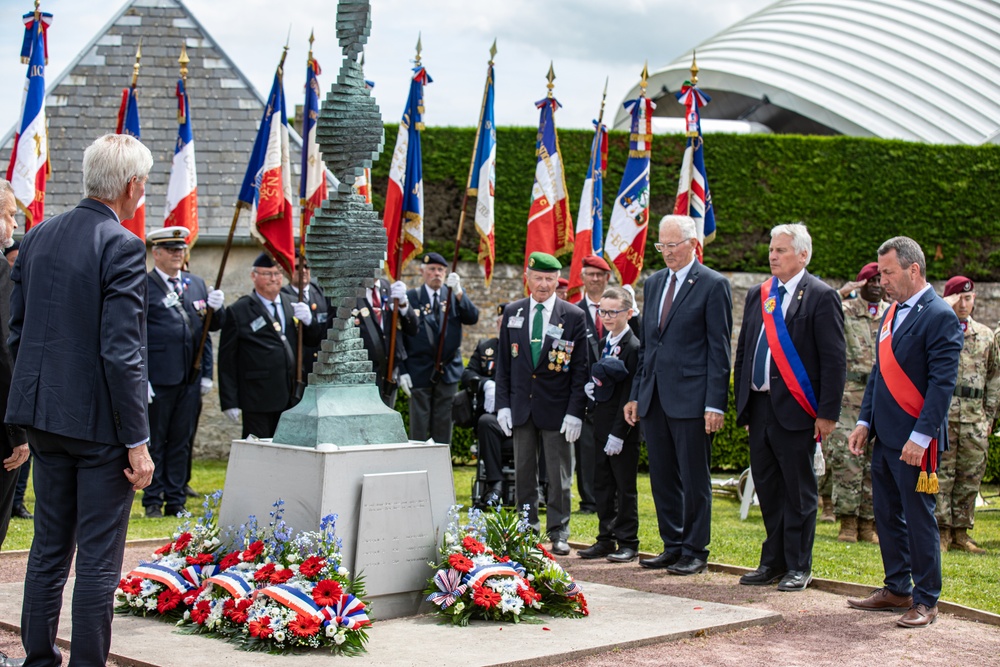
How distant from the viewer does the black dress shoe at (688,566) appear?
6.92 metres

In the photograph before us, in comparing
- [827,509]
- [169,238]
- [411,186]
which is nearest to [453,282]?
[411,186]

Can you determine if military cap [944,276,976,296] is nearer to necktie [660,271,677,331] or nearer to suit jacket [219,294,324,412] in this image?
necktie [660,271,677,331]

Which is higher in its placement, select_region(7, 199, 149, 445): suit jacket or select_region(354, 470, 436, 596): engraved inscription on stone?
select_region(7, 199, 149, 445): suit jacket

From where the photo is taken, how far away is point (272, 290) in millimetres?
9508

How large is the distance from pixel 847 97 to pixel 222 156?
63.0 ft

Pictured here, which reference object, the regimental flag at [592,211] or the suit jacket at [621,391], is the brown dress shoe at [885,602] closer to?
the suit jacket at [621,391]

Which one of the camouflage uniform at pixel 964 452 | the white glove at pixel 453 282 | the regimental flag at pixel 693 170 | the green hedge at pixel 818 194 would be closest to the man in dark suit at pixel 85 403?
the camouflage uniform at pixel 964 452

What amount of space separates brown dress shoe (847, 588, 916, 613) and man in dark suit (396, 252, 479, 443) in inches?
214

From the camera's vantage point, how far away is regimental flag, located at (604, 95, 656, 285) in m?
11.5

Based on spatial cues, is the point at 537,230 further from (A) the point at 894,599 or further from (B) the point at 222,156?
(A) the point at 894,599

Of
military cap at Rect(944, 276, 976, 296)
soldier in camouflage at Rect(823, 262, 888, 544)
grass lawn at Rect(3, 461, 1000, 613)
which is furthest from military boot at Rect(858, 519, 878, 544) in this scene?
military cap at Rect(944, 276, 976, 296)

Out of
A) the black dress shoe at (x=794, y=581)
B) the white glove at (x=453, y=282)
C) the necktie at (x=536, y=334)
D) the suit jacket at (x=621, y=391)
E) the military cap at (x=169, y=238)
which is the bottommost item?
the black dress shoe at (x=794, y=581)

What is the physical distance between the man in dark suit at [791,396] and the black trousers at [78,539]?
3.90 metres

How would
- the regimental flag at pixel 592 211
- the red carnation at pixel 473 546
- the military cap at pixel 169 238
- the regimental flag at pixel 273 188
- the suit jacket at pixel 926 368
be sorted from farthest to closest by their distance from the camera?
the regimental flag at pixel 592 211
the regimental flag at pixel 273 188
the military cap at pixel 169 238
the suit jacket at pixel 926 368
the red carnation at pixel 473 546
